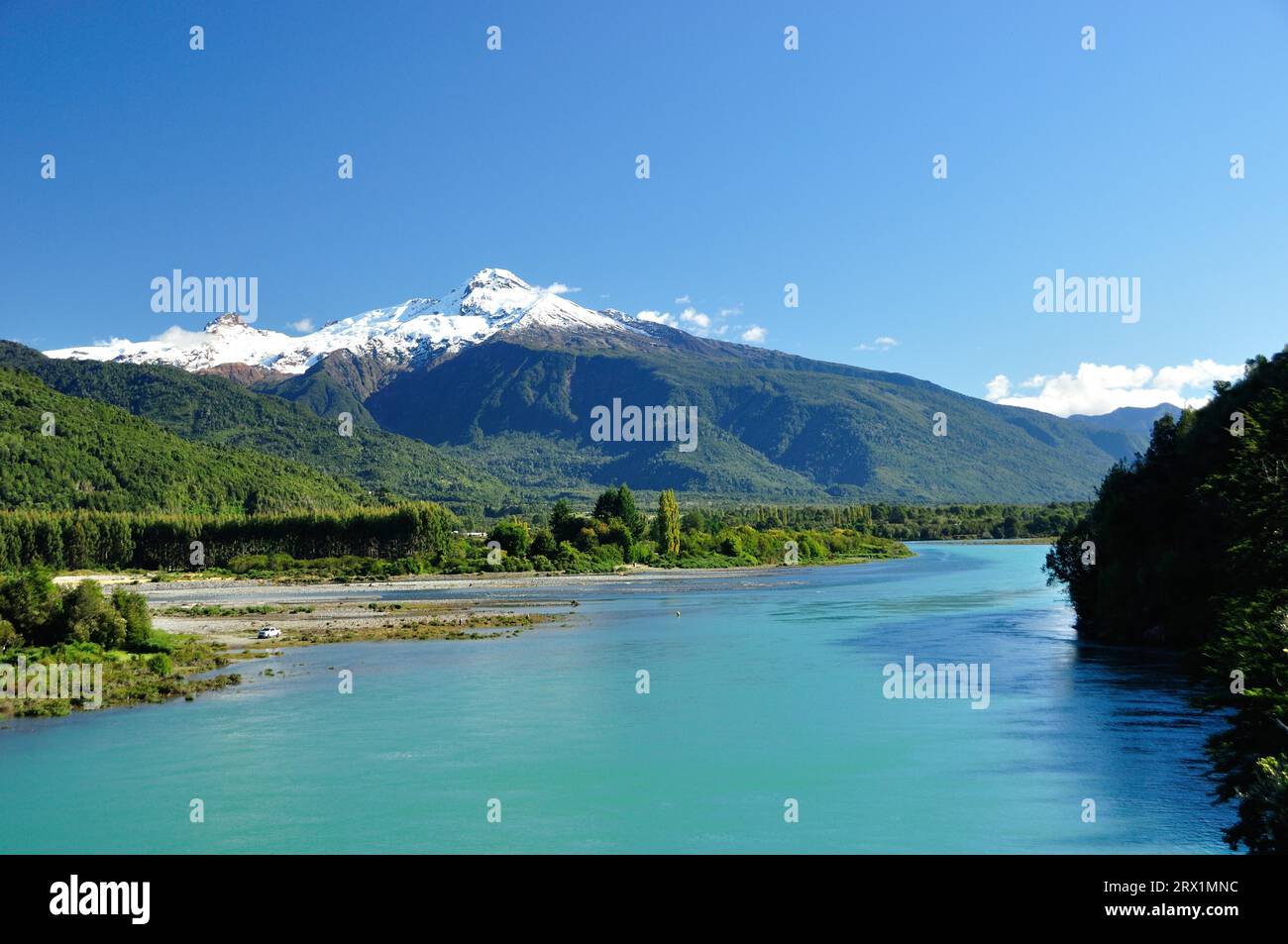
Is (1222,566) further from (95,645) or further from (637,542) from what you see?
(637,542)

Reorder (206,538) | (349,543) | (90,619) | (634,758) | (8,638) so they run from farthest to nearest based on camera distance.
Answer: (349,543), (206,538), (90,619), (8,638), (634,758)

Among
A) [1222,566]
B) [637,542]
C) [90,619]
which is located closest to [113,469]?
[637,542]

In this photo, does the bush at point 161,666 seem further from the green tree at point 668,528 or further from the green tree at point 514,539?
the green tree at point 668,528

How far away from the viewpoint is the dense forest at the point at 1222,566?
1852 centimetres

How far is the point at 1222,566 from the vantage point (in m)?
34.7

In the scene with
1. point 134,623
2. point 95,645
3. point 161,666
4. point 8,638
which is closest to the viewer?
point 8,638

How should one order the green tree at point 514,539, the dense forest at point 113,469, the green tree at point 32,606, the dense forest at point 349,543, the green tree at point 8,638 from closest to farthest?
the green tree at point 8,638
the green tree at point 32,606
the dense forest at point 349,543
the green tree at point 514,539
the dense forest at point 113,469

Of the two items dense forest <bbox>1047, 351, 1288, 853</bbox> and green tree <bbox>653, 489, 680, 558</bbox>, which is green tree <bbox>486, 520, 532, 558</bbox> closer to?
green tree <bbox>653, 489, 680, 558</bbox>

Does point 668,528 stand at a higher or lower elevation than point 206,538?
lower

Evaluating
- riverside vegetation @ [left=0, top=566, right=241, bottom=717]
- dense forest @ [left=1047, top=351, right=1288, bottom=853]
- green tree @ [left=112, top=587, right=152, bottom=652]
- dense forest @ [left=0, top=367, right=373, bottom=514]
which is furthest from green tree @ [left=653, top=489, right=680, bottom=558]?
green tree @ [left=112, top=587, right=152, bottom=652]

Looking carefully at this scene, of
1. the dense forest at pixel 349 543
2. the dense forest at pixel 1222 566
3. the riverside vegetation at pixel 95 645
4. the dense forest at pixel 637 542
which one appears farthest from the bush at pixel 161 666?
the dense forest at pixel 637 542

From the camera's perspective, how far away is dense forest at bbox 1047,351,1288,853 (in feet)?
60.7
